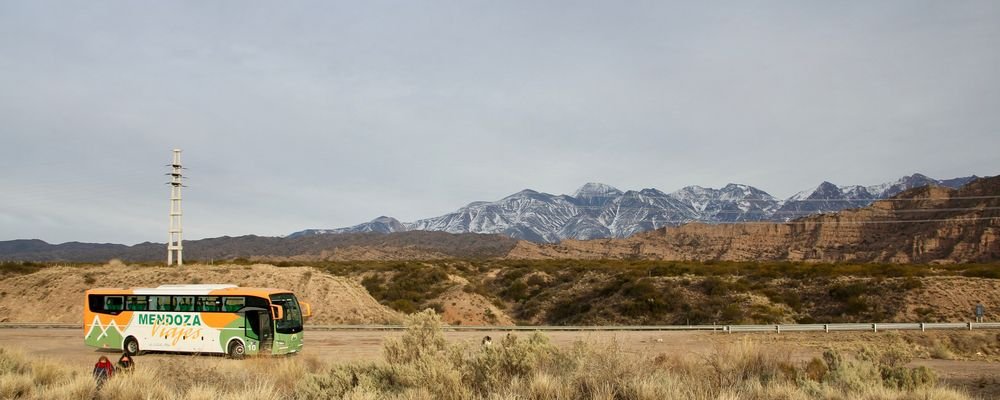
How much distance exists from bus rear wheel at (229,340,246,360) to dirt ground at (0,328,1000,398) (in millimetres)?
1082

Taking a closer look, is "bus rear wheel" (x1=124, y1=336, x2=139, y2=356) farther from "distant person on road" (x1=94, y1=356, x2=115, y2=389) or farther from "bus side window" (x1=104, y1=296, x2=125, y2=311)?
"distant person on road" (x1=94, y1=356, x2=115, y2=389)

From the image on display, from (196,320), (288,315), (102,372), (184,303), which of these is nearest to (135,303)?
(184,303)

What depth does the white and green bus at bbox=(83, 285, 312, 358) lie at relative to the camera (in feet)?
79.4

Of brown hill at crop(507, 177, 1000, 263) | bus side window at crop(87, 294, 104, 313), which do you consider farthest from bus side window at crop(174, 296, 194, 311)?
brown hill at crop(507, 177, 1000, 263)

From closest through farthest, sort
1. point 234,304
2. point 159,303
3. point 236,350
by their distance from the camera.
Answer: point 236,350 → point 234,304 → point 159,303

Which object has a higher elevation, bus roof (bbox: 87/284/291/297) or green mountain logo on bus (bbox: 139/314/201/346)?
bus roof (bbox: 87/284/291/297)

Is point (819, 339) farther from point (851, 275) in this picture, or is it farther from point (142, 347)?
point (142, 347)

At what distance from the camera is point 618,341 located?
23.4 meters

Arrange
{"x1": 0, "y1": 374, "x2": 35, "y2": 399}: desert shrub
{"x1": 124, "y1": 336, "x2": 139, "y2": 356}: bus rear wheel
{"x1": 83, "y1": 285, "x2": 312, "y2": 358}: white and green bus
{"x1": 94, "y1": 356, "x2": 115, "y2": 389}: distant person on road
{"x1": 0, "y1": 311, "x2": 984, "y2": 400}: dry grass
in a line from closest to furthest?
{"x1": 0, "y1": 311, "x2": 984, "y2": 400}: dry grass → {"x1": 0, "y1": 374, "x2": 35, "y2": 399}: desert shrub → {"x1": 94, "y1": 356, "x2": 115, "y2": 389}: distant person on road → {"x1": 83, "y1": 285, "x2": 312, "y2": 358}: white and green bus → {"x1": 124, "y1": 336, "x2": 139, "y2": 356}: bus rear wheel

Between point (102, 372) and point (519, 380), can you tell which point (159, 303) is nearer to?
point (102, 372)

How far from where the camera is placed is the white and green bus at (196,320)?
79.4 feet

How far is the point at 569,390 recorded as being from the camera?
10.7 m

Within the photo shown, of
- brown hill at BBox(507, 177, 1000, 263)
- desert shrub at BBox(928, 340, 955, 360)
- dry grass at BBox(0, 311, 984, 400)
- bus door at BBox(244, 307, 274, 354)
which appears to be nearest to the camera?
dry grass at BBox(0, 311, 984, 400)

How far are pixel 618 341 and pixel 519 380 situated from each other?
41.3 ft
